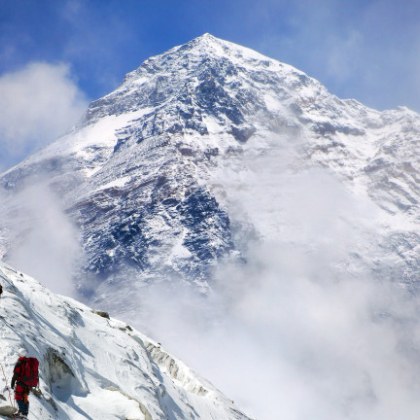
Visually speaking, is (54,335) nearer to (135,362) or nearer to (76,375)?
(76,375)

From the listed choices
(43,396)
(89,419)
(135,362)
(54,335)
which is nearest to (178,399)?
(135,362)

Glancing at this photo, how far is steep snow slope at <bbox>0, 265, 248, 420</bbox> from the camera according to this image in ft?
95.0

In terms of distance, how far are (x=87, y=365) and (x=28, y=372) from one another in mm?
13421

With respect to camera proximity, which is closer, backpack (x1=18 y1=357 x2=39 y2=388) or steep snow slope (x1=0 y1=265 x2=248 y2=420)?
backpack (x1=18 y1=357 x2=39 y2=388)

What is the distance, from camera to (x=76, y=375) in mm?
32312

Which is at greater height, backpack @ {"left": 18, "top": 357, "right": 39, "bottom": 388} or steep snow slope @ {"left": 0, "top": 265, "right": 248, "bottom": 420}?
steep snow slope @ {"left": 0, "top": 265, "right": 248, "bottom": 420}

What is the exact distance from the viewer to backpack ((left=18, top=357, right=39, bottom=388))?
2269 centimetres

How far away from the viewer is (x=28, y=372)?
75.0 ft

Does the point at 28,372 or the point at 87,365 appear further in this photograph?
the point at 87,365

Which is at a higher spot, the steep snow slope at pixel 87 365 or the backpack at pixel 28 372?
the steep snow slope at pixel 87 365

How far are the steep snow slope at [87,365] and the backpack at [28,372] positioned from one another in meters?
1.61

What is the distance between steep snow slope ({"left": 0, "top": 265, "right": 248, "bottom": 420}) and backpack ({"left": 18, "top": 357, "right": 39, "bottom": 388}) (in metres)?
1.61

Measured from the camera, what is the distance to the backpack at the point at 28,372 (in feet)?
74.4

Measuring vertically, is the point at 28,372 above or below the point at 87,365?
below
